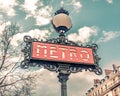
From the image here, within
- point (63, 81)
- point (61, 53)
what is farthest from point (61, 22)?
point (63, 81)

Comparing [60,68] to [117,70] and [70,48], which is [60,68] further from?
[117,70]

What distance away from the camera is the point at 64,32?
8.73 metres

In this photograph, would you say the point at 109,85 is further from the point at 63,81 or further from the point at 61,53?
the point at 63,81

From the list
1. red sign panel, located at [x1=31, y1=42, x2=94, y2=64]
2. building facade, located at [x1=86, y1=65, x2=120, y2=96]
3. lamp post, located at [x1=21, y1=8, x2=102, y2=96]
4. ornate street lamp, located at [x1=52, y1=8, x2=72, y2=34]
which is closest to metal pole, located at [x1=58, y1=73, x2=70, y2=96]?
lamp post, located at [x1=21, y1=8, x2=102, y2=96]

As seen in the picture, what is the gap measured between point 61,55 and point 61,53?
74 millimetres

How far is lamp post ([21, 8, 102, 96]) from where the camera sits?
7.84 metres

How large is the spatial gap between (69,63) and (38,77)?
21.6ft

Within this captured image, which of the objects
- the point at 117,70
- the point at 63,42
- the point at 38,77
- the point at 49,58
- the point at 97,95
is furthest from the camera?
the point at 97,95

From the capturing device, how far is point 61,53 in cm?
798

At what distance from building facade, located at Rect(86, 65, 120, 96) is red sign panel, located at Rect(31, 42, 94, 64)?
161 ft

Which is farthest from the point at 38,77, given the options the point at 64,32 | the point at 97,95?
the point at 97,95

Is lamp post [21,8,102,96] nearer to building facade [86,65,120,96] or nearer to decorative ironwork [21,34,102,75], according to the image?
decorative ironwork [21,34,102,75]

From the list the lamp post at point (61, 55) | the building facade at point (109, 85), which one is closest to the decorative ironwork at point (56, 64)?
the lamp post at point (61, 55)

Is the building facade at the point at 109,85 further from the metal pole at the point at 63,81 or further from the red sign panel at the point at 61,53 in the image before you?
the metal pole at the point at 63,81
